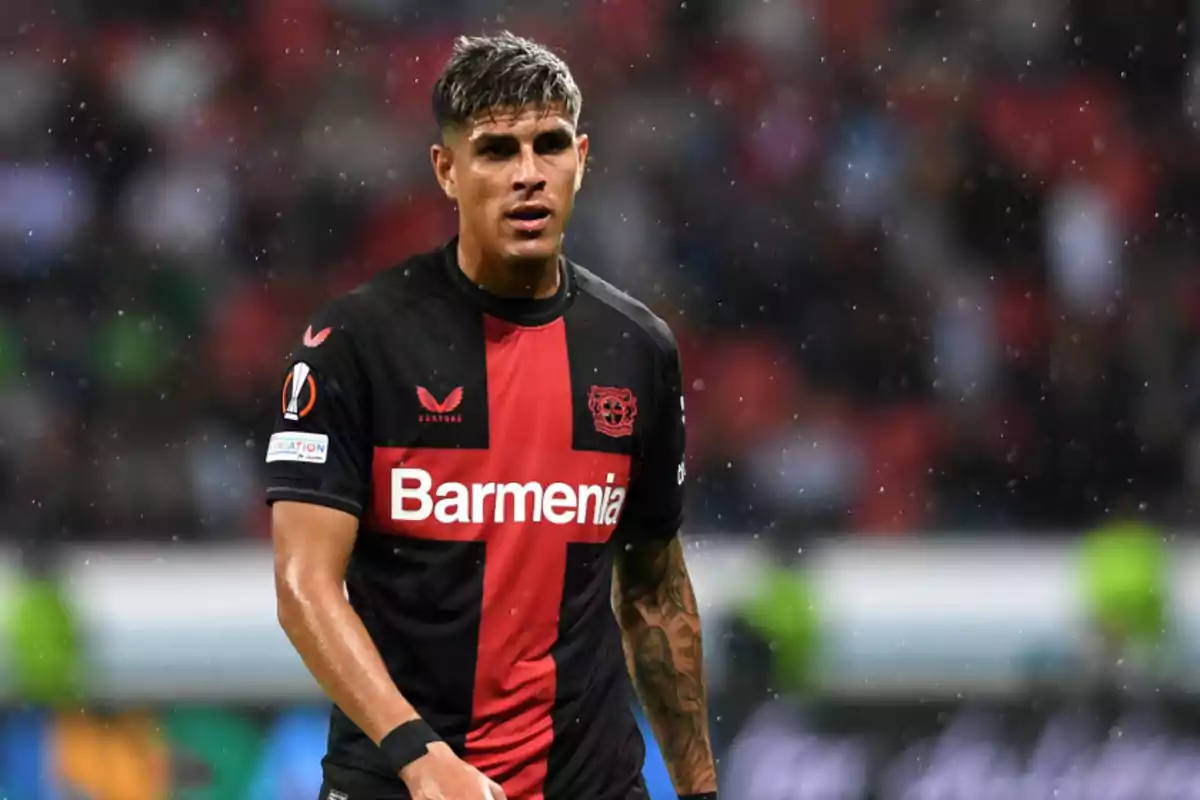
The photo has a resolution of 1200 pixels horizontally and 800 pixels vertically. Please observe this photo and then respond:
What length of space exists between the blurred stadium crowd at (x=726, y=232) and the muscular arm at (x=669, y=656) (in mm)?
4026

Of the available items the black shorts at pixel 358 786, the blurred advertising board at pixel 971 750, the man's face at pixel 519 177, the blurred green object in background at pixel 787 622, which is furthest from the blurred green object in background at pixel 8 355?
the man's face at pixel 519 177

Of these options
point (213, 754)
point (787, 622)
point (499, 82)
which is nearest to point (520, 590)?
point (499, 82)

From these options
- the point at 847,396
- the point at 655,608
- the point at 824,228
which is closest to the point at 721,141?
the point at 824,228

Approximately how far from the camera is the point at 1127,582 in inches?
278

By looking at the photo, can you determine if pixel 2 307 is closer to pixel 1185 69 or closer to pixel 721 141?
pixel 721 141

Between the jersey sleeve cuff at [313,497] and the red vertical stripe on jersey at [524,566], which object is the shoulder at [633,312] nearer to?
the red vertical stripe on jersey at [524,566]

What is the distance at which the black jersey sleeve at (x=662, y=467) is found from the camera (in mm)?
3486

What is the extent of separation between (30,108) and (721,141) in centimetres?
309

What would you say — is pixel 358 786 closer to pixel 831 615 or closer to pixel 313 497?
pixel 313 497

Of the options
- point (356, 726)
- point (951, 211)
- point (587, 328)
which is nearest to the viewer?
point (356, 726)

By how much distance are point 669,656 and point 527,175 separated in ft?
3.08

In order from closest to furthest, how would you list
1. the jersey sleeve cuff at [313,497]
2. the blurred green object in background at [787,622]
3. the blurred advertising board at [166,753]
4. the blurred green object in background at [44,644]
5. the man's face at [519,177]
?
the jersey sleeve cuff at [313,497] < the man's face at [519,177] < the blurred advertising board at [166,753] < the blurred green object in background at [44,644] < the blurred green object in background at [787,622]

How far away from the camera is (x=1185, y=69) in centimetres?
932

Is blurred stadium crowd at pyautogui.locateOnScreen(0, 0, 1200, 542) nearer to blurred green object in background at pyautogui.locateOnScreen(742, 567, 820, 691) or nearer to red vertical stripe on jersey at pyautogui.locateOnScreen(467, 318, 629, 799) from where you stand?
blurred green object in background at pyautogui.locateOnScreen(742, 567, 820, 691)
